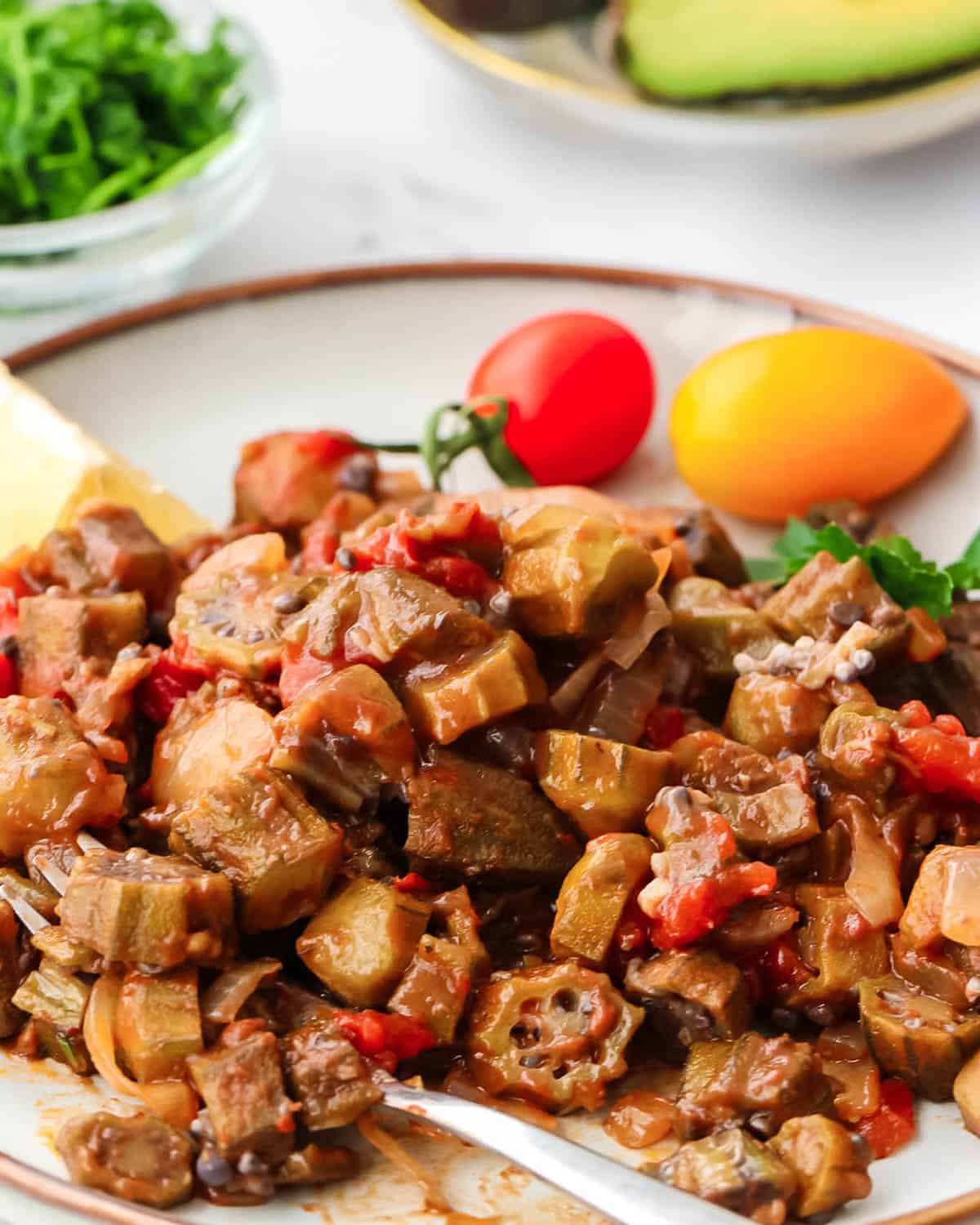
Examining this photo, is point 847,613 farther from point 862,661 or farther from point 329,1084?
point 329,1084

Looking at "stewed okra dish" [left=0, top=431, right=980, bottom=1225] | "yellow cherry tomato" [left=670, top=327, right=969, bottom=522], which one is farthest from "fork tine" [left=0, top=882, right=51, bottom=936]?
"yellow cherry tomato" [left=670, top=327, right=969, bottom=522]

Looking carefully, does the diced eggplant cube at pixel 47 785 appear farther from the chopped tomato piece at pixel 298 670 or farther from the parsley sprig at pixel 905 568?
the parsley sprig at pixel 905 568

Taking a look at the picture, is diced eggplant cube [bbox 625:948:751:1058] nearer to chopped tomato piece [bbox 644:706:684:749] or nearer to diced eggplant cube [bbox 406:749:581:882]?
diced eggplant cube [bbox 406:749:581:882]

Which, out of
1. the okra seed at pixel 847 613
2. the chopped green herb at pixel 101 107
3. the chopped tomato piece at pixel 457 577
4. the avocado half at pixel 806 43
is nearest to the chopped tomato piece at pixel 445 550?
the chopped tomato piece at pixel 457 577

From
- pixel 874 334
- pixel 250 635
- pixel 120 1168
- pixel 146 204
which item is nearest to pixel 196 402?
pixel 146 204

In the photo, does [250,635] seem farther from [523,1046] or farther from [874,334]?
[874,334]
